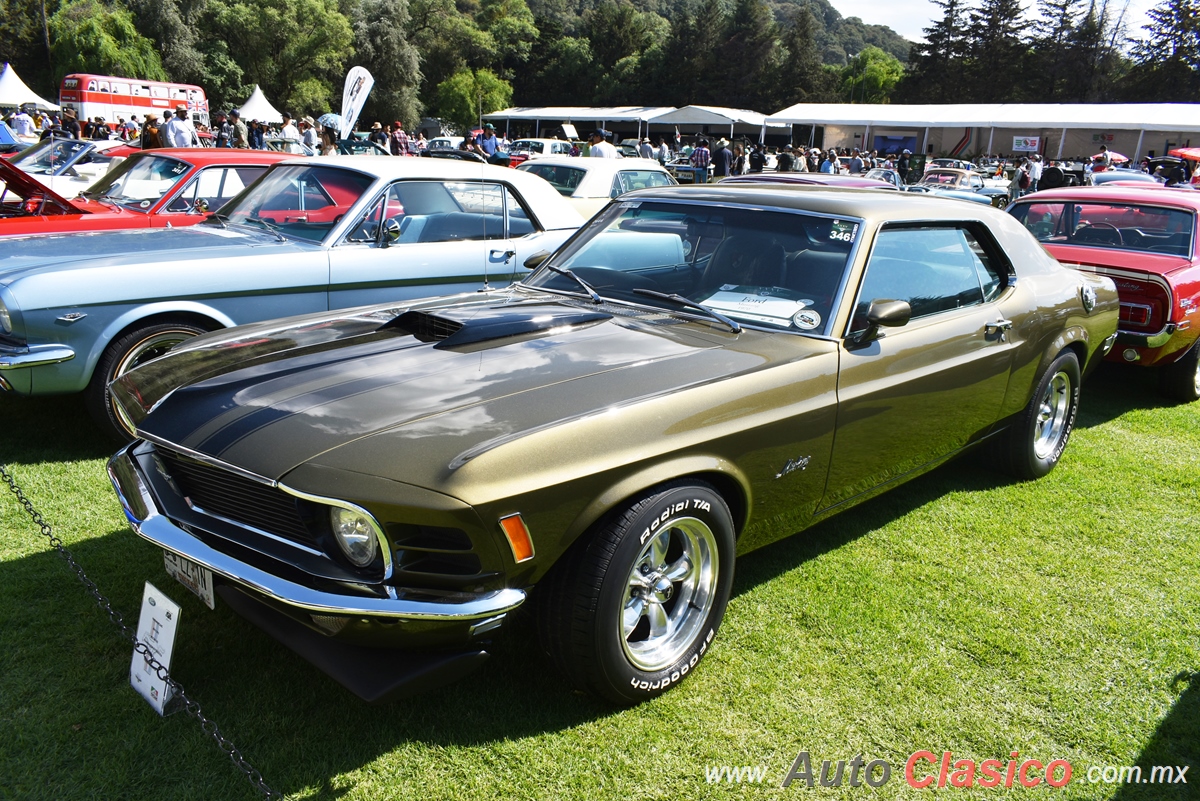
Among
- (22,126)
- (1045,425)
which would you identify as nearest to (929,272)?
(1045,425)

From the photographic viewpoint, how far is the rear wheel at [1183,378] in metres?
6.42

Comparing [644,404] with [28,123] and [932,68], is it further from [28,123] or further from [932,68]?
[932,68]

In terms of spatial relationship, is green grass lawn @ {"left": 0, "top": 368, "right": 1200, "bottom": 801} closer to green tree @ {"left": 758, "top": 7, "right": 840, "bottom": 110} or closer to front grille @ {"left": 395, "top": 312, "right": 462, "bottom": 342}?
front grille @ {"left": 395, "top": 312, "right": 462, "bottom": 342}

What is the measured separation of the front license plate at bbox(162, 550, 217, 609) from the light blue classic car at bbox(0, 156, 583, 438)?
1.87m

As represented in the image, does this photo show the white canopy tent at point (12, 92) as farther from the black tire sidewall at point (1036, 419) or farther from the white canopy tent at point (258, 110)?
the black tire sidewall at point (1036, 419)

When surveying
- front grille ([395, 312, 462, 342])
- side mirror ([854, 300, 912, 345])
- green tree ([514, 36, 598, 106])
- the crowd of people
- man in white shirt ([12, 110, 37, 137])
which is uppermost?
green tree ([514, 36, 598, 106])

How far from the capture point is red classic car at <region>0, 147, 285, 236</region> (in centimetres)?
673

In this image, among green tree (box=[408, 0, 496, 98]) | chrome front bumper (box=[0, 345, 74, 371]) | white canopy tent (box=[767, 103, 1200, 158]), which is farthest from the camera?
green tree (box=[408, 0, 496, 98])

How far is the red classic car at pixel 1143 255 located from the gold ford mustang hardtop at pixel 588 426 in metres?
2.45

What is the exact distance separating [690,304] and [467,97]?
236ft

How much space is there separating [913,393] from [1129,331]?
3641 mm

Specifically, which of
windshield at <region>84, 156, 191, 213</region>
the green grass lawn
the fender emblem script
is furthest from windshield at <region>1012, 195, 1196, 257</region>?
windshield at <region>84, 156, 191, 213</region>

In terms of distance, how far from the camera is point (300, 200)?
5754 millimetres

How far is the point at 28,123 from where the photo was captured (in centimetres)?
2392
